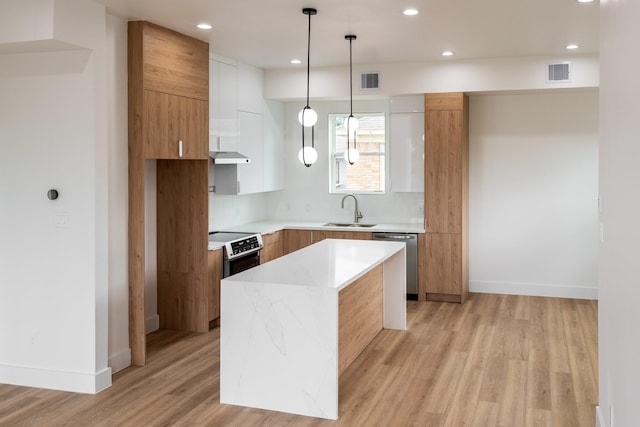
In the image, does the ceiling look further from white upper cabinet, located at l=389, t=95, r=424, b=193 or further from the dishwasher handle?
the dishwasher handle

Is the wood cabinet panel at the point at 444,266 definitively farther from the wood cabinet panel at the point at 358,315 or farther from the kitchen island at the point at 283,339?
the kitchen island at the point at 283,339

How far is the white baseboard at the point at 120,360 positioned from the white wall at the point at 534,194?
4370mm

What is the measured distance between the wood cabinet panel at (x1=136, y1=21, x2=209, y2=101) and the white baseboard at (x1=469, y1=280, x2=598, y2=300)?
4.03 metres

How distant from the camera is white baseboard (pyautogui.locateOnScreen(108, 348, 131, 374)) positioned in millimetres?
4859

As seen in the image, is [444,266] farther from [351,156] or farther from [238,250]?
[238,250]

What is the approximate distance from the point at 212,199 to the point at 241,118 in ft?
3.02

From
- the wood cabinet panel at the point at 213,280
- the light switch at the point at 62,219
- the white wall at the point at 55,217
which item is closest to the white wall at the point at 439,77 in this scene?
the wood cabinet panel at the point at 213,280

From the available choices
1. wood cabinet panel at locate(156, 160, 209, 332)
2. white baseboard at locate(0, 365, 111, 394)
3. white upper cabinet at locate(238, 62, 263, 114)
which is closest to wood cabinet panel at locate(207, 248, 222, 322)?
wood cabinet panel at locate(156, 160, 209, 332)

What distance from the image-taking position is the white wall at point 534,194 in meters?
7.43

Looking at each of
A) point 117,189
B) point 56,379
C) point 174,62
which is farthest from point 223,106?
point 56,379

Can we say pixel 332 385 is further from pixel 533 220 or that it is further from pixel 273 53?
pixel 533 220

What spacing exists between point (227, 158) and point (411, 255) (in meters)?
2.40

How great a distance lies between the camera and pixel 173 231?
608 centimetres

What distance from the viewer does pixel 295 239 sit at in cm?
773
